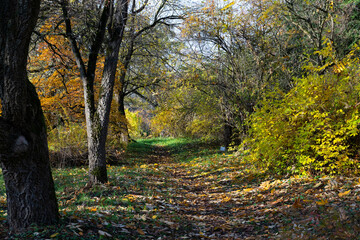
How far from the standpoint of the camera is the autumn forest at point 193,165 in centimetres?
339

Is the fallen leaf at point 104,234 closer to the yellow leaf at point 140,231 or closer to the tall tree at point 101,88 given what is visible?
the yellow leaf at point 140,231

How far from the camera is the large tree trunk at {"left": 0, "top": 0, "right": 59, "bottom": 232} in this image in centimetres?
313

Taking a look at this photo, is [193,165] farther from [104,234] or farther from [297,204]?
[104,234]

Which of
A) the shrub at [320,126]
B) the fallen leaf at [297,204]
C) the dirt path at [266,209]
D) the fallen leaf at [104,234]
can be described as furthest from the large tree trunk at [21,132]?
the shrub at [320,126]

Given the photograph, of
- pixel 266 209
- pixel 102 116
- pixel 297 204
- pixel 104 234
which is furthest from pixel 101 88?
pixel 297 204

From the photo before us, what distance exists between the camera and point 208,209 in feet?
18.7

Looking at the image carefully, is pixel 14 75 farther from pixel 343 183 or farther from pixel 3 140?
pixel 343 183

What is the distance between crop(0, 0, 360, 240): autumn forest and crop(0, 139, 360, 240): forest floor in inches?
1.0

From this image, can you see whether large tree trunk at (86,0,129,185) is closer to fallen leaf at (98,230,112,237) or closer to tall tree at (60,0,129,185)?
tall tree at (60,0,129,185)

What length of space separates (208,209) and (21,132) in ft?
12.2

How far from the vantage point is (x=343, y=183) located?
16.8ft

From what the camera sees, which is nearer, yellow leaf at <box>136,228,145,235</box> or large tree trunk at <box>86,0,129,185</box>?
yellow leaf at <box>136,228,145,235</box>

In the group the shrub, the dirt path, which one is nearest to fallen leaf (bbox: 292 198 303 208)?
the dirt path

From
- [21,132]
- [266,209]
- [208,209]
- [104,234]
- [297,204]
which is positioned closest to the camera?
[21,132]
